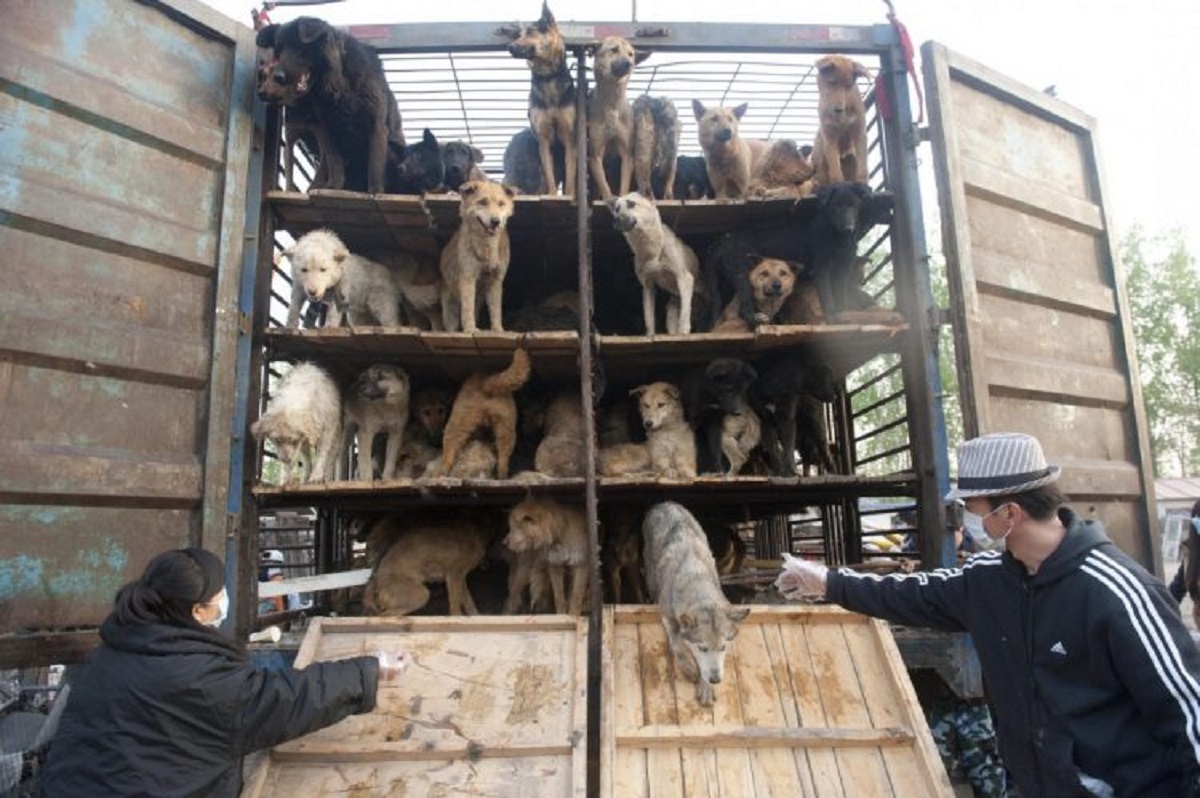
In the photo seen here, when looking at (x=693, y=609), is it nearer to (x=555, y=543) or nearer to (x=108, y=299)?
(x=555, y=543)

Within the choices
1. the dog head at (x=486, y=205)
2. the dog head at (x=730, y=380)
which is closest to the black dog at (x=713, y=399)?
the dog head at (x=730, y=380)

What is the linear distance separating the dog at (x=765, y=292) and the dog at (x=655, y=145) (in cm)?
118

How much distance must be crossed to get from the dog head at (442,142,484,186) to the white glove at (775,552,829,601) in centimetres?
485

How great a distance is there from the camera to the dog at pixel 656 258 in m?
6.25

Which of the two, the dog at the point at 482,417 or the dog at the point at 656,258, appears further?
the dog at the point at 482,417

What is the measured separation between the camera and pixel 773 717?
4418mm

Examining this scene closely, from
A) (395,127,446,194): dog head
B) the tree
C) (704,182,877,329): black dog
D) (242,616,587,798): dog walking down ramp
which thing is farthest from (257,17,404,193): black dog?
the tree

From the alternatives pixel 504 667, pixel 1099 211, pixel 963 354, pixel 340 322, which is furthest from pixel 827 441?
pixel 340 322

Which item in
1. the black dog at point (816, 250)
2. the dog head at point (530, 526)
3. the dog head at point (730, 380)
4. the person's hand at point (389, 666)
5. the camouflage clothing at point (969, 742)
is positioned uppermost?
the black dog at point (816, 250)

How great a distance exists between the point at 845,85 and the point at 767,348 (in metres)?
2.56

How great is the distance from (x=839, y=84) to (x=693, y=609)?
4.97 m

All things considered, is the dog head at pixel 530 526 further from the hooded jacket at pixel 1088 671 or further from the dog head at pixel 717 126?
the dog head at pixel 717 126

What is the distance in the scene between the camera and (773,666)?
4773 mm

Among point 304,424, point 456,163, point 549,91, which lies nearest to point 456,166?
point 456,163
